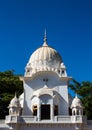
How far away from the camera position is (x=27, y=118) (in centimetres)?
2520

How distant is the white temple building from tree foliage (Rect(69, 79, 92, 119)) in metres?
5.49

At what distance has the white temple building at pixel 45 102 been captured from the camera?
24.9 m

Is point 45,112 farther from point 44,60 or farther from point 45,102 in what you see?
point 44,60

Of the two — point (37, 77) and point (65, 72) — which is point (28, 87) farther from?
point (65, 72)

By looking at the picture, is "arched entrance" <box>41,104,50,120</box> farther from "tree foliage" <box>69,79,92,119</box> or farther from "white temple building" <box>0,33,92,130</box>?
"tree foliage" <box>69,79,92,119</box>

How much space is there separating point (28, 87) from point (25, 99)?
126 centimetres

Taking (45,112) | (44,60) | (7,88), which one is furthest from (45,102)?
(7,88)

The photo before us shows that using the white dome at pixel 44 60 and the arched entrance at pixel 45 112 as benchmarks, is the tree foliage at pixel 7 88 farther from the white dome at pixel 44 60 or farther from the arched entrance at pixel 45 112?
the arched entrance at pixel 45 112

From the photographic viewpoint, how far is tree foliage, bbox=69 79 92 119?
3356 cm

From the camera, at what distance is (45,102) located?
26.7 meters

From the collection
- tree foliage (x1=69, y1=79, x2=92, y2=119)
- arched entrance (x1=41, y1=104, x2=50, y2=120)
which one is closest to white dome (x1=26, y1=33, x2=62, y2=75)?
arched entrance (x1=41, y1=104, x2=50, y2=120)

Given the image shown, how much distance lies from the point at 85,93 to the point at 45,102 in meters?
11.1

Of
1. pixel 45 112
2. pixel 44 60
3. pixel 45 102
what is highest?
pixel 44 60

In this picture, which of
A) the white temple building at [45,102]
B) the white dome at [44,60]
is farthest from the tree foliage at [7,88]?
the white dome at [44,60]
